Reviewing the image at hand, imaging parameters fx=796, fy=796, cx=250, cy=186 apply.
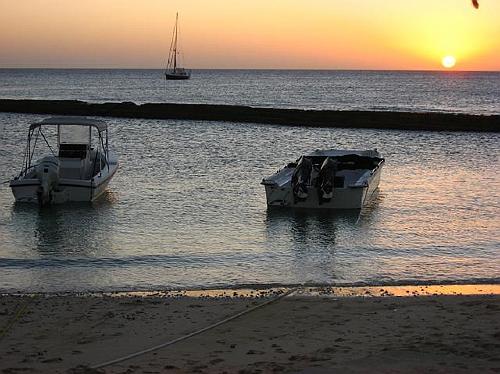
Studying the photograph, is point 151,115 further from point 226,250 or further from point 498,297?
point 498,297

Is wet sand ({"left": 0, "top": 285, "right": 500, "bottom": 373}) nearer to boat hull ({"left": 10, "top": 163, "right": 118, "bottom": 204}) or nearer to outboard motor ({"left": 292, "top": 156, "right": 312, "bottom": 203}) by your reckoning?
outboard motor ({"left": 292, "top": 156, "right": 312, "bottom": 203})

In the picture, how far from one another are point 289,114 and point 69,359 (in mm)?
49794

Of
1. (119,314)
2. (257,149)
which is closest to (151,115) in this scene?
(257,149)

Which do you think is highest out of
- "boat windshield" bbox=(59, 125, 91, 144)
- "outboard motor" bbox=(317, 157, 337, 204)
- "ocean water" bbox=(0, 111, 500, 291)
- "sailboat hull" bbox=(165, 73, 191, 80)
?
"sailboat hull" bbox=(165, 73, 191, 80)

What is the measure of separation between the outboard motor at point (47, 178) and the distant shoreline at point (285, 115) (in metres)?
32.9

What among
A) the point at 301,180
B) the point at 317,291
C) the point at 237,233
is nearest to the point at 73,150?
the point at 301,180

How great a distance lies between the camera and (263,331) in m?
9.55

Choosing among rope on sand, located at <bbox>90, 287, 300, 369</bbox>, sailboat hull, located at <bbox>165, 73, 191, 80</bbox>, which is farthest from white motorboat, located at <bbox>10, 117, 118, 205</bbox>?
sailboat hull, located at <bbox>165, 73, 191, 80</bbox>

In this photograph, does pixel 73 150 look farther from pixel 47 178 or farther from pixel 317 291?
pixel 317 291

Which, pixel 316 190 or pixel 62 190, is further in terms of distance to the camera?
pixel 62 190

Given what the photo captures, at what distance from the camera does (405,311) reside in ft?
33.8

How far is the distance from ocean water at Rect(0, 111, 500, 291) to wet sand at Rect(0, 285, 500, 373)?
56.9 inches

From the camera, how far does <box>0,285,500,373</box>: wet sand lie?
7965 mm

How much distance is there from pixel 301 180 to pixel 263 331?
11.1m
